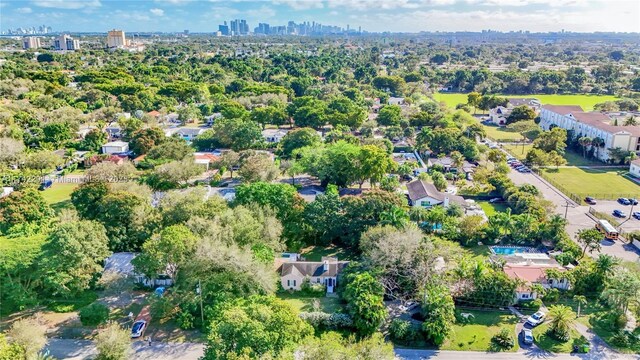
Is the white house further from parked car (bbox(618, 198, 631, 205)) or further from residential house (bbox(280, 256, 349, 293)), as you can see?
parked car (bbox(618, 198, 631, 205))

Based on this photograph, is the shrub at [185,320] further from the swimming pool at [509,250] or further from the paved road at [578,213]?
the paved road at [578,213]

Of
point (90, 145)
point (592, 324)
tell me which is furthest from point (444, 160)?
point (90, 145)

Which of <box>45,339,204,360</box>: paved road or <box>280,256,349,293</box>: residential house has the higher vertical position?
<box>280,256,349,293</box>: residential house

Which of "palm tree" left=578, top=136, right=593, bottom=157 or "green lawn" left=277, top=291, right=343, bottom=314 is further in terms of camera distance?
"palm tree" left=578, top=136, right=593, bottom=157

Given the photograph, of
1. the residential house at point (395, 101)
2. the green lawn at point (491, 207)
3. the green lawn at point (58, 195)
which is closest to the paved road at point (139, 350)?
the green lawn at point (58, 195)

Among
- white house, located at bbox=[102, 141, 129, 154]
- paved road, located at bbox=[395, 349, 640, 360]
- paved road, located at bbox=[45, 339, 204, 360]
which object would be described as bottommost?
paved road, located at bbox=[395, 349, 640, 360]

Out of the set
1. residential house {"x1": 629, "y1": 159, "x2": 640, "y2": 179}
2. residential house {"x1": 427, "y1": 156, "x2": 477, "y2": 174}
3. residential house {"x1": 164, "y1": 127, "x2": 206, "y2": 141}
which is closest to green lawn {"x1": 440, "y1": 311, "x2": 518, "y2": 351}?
residential house {"x1": 427, "y1": 156, "x2": 477, "y2": 174}
